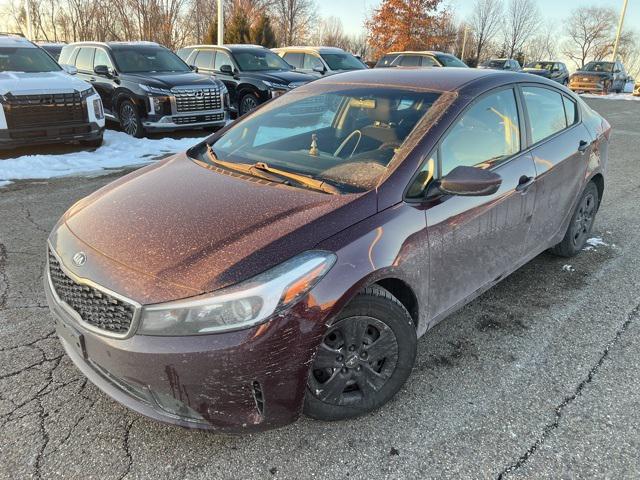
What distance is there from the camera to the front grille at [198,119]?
9359 millimetres

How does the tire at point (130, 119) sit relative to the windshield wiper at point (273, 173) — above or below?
below

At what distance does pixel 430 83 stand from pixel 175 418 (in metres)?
2.38

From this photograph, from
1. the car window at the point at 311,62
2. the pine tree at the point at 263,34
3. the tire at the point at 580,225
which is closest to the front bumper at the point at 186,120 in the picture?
the car window at the point at 311,62

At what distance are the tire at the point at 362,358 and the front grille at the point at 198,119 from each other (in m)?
7.93

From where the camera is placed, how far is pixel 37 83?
747 cm

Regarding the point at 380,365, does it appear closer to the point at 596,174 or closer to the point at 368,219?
the point at 368,219

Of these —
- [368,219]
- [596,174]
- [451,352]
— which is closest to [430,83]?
[368,219]

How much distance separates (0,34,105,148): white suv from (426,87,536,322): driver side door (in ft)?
22.0

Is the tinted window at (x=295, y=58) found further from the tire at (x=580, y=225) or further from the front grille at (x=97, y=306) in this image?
the front grille at (x=97, y=306)

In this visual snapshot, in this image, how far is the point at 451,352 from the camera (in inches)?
119

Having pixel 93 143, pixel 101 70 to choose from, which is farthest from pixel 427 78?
pixel 101 70

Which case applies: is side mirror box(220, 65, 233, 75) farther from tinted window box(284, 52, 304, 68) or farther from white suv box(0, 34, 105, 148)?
white suv box(0, 34, 105, 148)

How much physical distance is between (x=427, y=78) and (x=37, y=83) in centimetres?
658

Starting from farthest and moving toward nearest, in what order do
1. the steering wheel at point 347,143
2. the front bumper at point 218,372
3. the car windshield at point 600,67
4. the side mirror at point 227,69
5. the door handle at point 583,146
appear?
the car windshield at point 600,67 → the side mirror at point 227,69 → the door handle at point 583,146 → the steering wheel at point 347,143 → the front bumper at point 218,372
